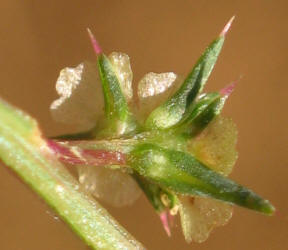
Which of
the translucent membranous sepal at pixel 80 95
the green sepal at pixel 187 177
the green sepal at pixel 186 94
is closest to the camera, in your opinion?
the green sepal at pixel 187 177

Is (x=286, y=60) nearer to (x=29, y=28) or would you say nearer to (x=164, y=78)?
(x=29, y=28)

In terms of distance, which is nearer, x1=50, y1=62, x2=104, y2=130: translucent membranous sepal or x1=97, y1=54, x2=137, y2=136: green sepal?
x1=97, y1=54, x2=137, y2=136: green sepal

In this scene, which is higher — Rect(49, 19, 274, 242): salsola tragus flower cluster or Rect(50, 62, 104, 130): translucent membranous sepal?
Rect(50, 62, 104, 130): translucent membranous sepal

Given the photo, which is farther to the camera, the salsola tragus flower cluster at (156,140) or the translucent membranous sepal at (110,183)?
the translucent membranous sepal at (110,183)

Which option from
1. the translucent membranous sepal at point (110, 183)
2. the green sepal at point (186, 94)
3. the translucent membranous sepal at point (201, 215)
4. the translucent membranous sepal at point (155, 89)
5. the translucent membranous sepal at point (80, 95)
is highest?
the translucent membranous sepal at point (80, 95)

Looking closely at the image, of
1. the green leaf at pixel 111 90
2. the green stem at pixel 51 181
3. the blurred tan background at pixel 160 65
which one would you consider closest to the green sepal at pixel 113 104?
the green leaf at pixel 111 90

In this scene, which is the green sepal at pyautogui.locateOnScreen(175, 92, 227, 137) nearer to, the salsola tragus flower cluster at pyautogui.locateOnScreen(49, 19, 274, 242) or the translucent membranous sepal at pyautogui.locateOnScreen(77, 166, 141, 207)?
the salsola tragus flower cluster at pyautogui.locateOnScreen(49, 19, 274, 242)

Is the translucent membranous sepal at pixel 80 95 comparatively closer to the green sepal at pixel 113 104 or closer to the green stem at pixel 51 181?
the green sepal at pixel 113 104

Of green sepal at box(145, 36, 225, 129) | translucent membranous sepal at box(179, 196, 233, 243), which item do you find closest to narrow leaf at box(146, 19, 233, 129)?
green sepal at box(145, 36, 225, 129)
